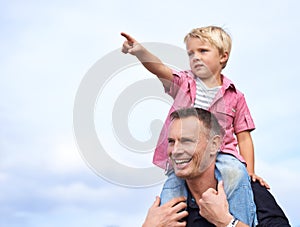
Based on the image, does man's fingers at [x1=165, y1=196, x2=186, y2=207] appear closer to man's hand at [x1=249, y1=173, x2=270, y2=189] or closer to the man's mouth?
the man's mouth

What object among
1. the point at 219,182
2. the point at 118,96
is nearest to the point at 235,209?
the point at 219,182

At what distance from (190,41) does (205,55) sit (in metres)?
0.18

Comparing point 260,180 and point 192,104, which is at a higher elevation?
point 192,104

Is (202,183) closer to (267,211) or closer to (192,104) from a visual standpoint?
(267,211)

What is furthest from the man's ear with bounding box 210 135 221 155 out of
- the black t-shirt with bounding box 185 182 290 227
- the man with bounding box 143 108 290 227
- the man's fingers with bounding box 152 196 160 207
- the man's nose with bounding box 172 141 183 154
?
the man's fingers with bounding box 152 196 160 207

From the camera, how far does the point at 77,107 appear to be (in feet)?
11.1

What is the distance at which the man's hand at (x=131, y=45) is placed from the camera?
3367 mm

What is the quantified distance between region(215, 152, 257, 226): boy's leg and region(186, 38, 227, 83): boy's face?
2.53 ft

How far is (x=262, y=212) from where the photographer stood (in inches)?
126

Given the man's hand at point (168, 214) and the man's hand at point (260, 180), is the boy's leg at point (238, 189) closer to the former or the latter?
the man's hand at point (260, 180)

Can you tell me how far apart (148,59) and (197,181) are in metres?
0.95

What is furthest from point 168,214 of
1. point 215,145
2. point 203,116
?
point 203,116

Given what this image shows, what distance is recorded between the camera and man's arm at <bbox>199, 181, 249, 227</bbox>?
3078mm

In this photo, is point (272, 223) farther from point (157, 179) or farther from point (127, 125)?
point (127, 125)
